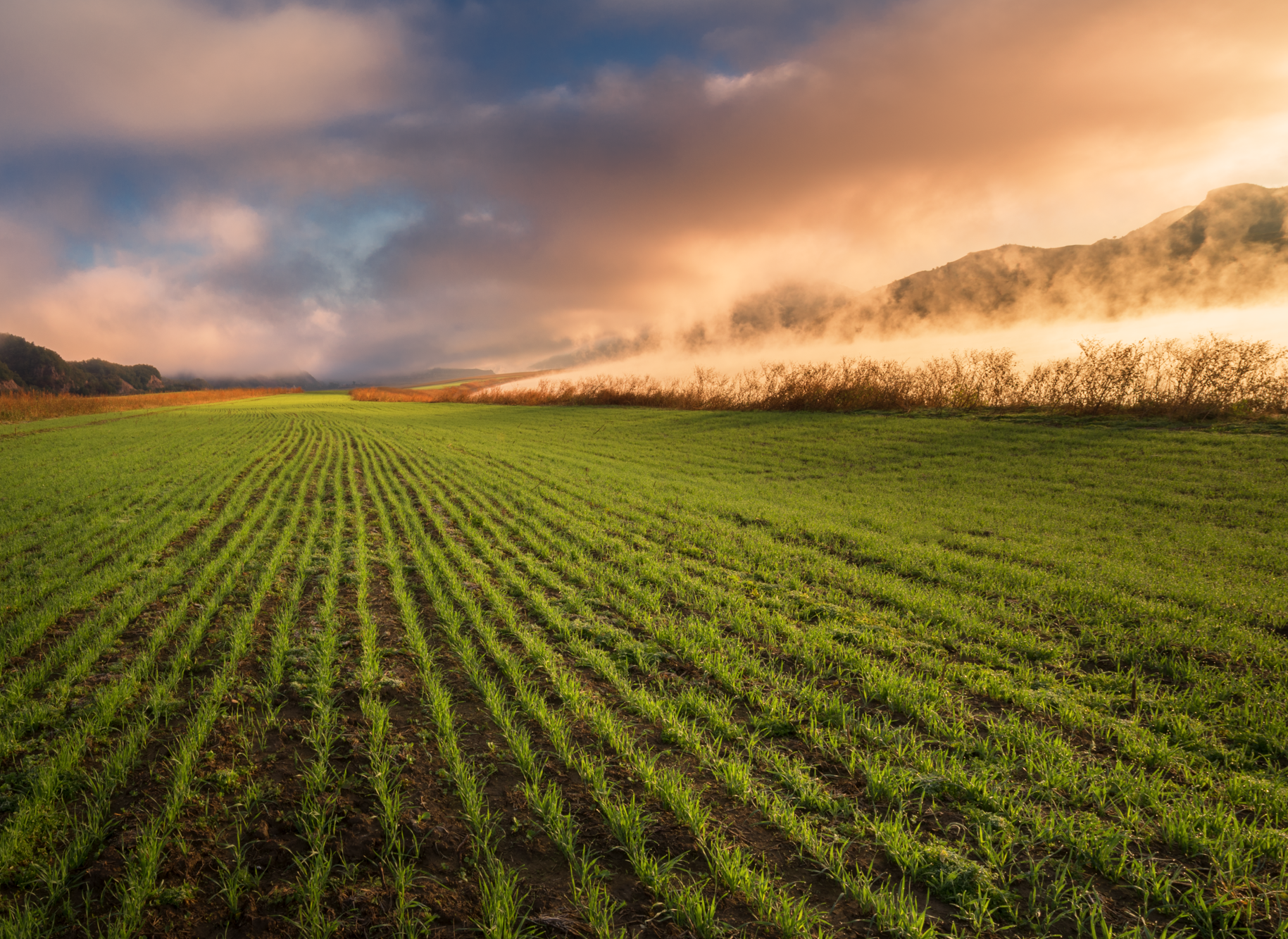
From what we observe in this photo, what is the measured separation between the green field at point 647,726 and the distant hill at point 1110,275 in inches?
2842

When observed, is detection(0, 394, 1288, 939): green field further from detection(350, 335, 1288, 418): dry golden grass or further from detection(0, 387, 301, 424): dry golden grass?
detection(0, 387, 301, 424): dry golden grass

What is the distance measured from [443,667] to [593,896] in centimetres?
329

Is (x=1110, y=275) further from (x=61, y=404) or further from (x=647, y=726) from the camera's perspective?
(x=61, y=404)

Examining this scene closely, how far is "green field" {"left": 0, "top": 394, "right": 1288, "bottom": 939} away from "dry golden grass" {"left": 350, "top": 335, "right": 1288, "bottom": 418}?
12977 mm

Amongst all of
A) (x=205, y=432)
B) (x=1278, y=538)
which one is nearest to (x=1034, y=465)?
(x=1278, y=538)

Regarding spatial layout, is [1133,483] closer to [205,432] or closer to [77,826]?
[77,826]

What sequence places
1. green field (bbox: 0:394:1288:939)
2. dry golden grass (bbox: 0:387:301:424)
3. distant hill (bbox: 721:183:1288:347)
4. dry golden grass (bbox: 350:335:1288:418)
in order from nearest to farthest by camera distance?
green field (bbox: 0:394:1288:939)
dry golden grass (bbox: 350:335:1288:418)
dry golden grass (bbox: 0:387:301:424)
distant hill (bbox: 721:183:1288:347)

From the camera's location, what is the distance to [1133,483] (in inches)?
516

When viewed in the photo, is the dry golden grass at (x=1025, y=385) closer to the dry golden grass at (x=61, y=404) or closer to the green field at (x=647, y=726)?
the green field at (x=647, y=726)

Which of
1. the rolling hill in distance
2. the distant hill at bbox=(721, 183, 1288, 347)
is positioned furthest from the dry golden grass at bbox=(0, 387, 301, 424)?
the distant hill at bbox=(721, 183, 1288, 347)

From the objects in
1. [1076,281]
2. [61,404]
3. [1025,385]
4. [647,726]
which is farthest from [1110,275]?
[61,404]

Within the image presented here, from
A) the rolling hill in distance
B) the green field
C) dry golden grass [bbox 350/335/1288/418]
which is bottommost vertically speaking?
the green field

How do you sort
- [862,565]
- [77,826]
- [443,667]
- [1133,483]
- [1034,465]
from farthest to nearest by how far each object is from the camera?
[1034,465] → [1133,483] → [862,565] → [443,667] → [77,826]

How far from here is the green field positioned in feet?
9.37
